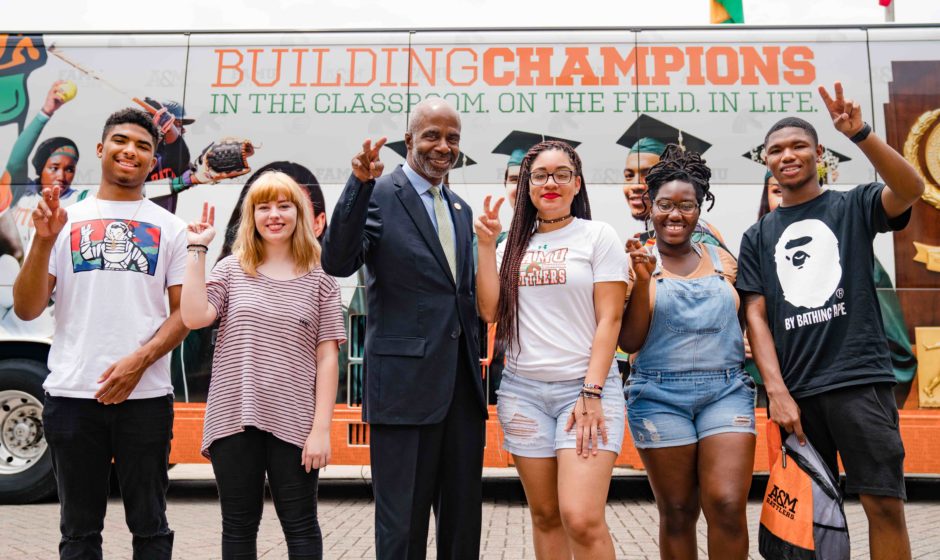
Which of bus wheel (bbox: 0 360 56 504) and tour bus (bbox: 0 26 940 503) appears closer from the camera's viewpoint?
tour bus (bbox: 0 26 940 503)

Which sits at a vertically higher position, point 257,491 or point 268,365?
point 268,365

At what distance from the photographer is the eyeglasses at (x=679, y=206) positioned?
Result: 9.46 feet

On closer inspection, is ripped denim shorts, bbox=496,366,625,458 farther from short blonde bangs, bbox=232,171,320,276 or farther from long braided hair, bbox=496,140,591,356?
short blonde bangs, bbox=232,171,320,276

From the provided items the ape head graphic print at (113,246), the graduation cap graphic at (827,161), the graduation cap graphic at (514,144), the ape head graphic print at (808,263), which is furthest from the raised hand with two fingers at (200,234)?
the graduation cap graphic at (827,161)

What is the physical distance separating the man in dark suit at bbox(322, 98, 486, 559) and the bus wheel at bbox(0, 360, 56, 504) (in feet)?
14.3

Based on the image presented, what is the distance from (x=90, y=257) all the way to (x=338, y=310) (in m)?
1.04

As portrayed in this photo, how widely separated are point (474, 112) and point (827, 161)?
9.13 feet

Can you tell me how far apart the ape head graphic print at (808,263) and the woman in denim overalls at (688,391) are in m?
0.23

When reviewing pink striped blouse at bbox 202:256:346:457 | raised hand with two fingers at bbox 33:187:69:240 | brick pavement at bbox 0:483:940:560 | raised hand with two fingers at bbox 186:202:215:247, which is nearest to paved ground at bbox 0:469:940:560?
brick pavement at bbox 0:483:940:560

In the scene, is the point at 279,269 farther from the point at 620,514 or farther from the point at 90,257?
the point at 620,514

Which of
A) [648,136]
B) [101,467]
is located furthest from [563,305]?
[648,136]

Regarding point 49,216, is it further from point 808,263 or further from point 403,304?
point 808,263

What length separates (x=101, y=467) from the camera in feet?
8.87

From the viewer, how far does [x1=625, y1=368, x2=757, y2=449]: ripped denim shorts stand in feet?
8.75
